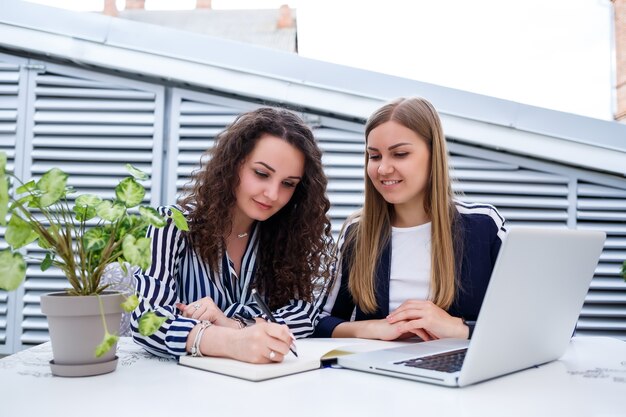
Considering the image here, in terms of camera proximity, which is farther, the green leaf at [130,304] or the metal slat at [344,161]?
the metal slat at [344,161]

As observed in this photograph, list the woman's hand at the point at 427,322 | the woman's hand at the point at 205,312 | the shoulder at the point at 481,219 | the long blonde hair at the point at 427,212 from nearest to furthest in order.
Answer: the woman's hand at the point at 205,312, the woman's hand at the point at 427,322, the long blonde hair at the point at 427,212, the shoulder at the point at 481,219

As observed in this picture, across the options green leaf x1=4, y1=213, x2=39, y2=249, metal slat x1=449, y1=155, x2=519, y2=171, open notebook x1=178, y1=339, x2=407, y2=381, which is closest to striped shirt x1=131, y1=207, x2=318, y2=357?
open notebook x1=178, y1=339, x2=407, y2=381

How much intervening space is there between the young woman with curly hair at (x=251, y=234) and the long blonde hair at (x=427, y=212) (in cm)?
17

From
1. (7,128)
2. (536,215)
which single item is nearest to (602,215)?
(536,215)

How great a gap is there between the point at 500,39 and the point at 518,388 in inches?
245

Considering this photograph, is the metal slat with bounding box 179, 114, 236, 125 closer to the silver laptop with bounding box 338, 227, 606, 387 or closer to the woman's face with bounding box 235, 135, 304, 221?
the woman's face with bounding box 235, 135, 304, 221

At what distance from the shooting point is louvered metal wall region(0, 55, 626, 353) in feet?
13.8

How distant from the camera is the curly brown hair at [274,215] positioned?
6.58 ft

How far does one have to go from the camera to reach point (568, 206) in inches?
164

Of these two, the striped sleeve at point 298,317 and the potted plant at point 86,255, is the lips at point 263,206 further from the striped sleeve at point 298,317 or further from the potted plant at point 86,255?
the potted plant at point 86,255

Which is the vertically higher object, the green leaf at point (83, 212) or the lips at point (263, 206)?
the lips at point (263, 206)

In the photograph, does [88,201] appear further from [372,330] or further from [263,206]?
[372,330]

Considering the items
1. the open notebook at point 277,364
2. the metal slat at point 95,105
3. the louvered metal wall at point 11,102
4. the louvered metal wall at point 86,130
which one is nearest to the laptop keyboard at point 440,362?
the open notebook at point 277,364

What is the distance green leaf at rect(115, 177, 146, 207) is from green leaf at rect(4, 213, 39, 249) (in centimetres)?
19
